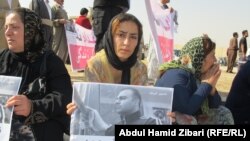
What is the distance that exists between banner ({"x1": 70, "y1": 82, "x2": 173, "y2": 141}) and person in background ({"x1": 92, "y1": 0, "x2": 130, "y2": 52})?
201 cm

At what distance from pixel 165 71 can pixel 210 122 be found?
1.67 ft

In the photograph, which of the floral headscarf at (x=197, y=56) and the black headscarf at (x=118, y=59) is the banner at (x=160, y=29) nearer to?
the floral headscarf at (x=197, y=56)

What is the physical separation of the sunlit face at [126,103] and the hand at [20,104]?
0.50 meters

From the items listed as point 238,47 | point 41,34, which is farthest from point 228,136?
point 238,47

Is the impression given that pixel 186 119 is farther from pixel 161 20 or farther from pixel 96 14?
pixel 161 20

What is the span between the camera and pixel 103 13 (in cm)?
444

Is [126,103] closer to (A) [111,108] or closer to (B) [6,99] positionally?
(A) [111,108]

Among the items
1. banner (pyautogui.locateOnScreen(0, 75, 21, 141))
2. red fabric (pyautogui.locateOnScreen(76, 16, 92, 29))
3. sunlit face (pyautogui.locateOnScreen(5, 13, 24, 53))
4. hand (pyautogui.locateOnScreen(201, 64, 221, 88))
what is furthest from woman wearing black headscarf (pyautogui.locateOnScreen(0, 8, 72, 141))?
red fabric (pyautogui.locateOnScreen(76, 16, 92, 29))

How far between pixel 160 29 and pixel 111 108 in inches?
137

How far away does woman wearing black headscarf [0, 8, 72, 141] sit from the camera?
2.66 metres

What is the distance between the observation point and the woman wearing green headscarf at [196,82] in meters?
2.87

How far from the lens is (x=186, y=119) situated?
2869 mm

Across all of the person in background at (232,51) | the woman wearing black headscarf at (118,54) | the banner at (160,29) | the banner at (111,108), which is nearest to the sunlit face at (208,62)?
the woman wearing black headscarf at (118,54)

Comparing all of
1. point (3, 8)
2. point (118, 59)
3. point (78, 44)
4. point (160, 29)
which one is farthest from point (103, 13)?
point (78, 44)
